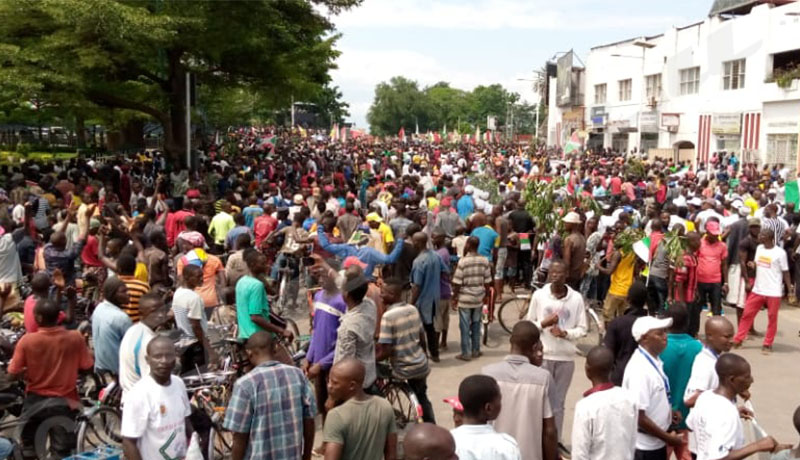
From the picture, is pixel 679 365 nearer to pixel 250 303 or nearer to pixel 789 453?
pixel 789 453

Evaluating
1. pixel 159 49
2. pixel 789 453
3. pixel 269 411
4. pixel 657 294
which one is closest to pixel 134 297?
pixel 269 411

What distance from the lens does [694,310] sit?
9805mm

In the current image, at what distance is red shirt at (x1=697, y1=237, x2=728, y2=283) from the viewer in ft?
32.3

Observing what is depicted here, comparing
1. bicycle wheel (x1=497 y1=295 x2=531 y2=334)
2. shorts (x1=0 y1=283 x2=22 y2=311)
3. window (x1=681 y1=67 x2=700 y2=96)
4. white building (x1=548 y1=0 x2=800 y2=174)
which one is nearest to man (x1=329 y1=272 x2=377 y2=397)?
shorts (x1=0 y1=283 x2=22 y2=311)

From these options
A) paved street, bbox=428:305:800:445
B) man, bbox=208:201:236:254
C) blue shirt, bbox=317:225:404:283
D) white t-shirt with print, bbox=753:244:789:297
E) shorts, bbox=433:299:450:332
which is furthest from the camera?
man, bbox=208:201:236:254

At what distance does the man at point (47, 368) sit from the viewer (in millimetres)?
5453

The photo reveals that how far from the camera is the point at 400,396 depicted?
23.0ft

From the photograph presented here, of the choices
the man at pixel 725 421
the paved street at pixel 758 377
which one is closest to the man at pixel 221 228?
the paved street at pixel 758 377

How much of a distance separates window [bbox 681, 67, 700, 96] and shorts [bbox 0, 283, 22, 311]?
110 feet

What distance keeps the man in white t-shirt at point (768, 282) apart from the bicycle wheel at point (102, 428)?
25.6 ft

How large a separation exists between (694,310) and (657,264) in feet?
2.73

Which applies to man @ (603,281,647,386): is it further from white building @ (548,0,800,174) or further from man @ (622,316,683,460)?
white building @ (548,0,800,174)

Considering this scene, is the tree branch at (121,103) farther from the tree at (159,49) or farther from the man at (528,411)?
the man at (528,411)

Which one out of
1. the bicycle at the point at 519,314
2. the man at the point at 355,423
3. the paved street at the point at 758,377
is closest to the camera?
the man at the point at 355,423
